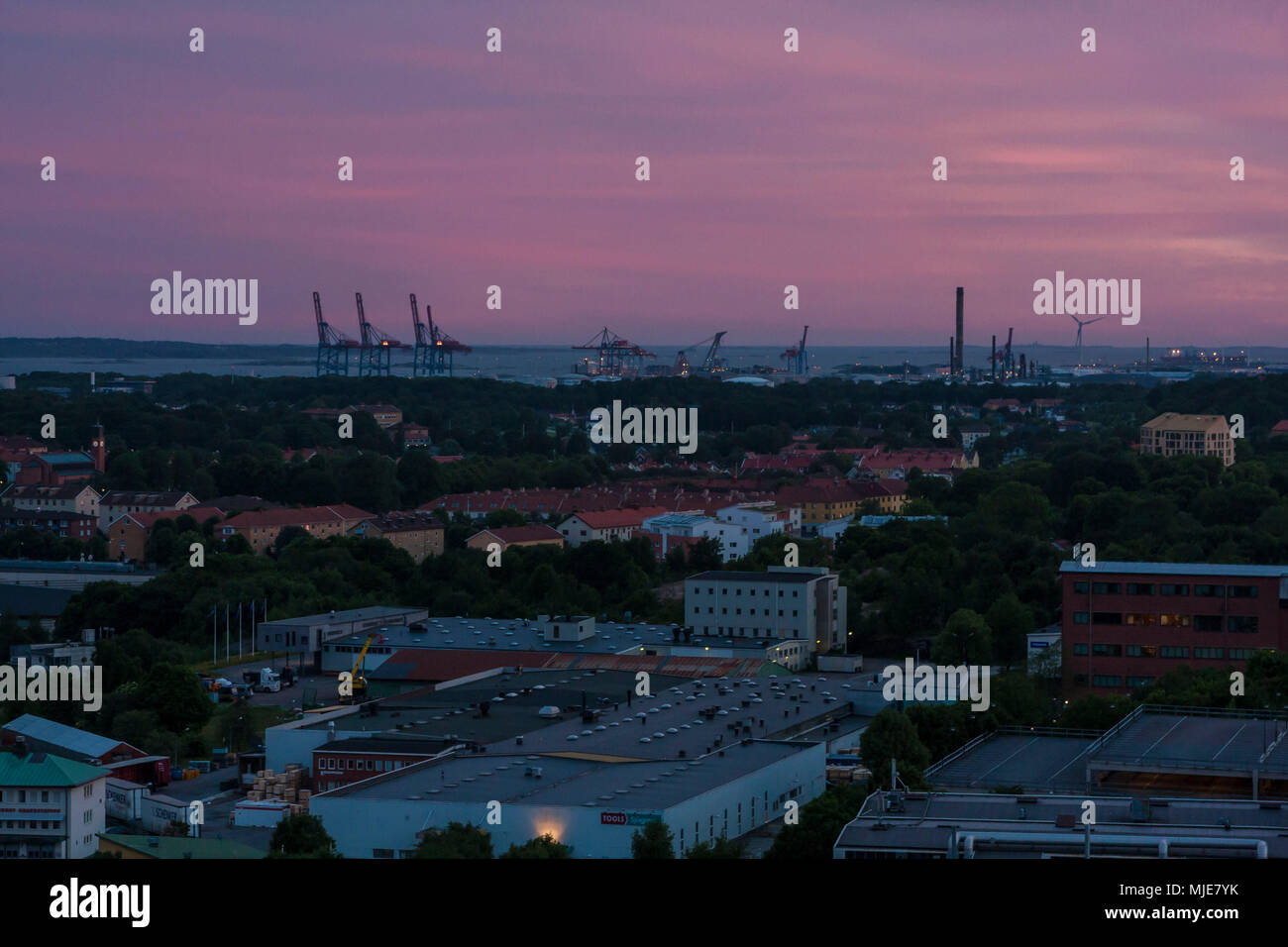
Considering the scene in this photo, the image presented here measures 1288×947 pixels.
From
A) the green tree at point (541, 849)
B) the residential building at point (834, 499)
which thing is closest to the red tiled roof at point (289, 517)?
the residential building at point (834, 499)

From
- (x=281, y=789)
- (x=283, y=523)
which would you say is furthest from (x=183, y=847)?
(x=283, y=523)

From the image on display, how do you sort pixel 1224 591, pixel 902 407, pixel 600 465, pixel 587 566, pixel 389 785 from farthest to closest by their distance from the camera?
pixel 902 407 < pixel 600 465 < pixel 587 566 < pixel 1224 591 < pixel 389 785

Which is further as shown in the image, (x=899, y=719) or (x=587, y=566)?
(x=587, y=566)

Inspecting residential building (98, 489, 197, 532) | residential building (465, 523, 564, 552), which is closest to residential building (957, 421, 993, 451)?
residential building (98, 489, 197, 532)
